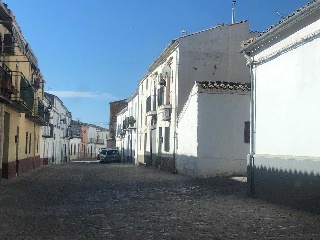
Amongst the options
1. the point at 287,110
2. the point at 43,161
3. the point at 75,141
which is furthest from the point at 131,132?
the point at 287,110

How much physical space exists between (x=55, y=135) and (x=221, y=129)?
29.8 m

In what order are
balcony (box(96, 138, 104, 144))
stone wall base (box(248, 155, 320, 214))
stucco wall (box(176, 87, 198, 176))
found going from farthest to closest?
balcony (box(96, 138, 104, 144)) → stucco wall (box(176, 87, 198, 176)) → stone wall base (box(248, 155, 320, 214))

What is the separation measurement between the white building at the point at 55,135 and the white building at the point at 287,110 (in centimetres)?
2570

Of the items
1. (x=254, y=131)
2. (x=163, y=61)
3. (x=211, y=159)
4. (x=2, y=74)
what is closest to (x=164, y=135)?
(x=163, y=61)

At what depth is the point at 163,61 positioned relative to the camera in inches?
1048

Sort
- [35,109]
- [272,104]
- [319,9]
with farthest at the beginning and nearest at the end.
→ 1. [35,109]
2. [272,104]
3. [319,9]

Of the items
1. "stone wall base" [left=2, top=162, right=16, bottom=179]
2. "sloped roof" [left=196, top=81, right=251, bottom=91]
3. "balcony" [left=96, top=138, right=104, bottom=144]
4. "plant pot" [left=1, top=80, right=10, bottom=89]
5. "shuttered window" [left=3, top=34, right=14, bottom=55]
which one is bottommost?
"stone wall base" [left=2, top=162, right=16, bottom=179]

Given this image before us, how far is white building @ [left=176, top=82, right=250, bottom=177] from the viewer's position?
61.4ft

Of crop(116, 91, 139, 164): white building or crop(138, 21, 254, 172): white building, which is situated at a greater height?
crop(138, 21, 254, 172): white building

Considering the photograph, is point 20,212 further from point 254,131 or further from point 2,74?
point 2,74

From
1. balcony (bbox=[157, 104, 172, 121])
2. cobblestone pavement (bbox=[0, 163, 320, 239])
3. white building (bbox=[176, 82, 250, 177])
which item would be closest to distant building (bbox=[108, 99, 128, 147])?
balcony (bbox=[157, 104, 172, 121])

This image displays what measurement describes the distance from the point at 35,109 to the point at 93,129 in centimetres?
6166

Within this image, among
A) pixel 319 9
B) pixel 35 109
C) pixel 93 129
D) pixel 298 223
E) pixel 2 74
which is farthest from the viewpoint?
pixel 93 129

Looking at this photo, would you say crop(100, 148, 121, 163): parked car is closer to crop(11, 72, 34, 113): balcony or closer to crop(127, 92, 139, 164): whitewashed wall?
crop(127, 92, 139, 164): whitewashed wall
